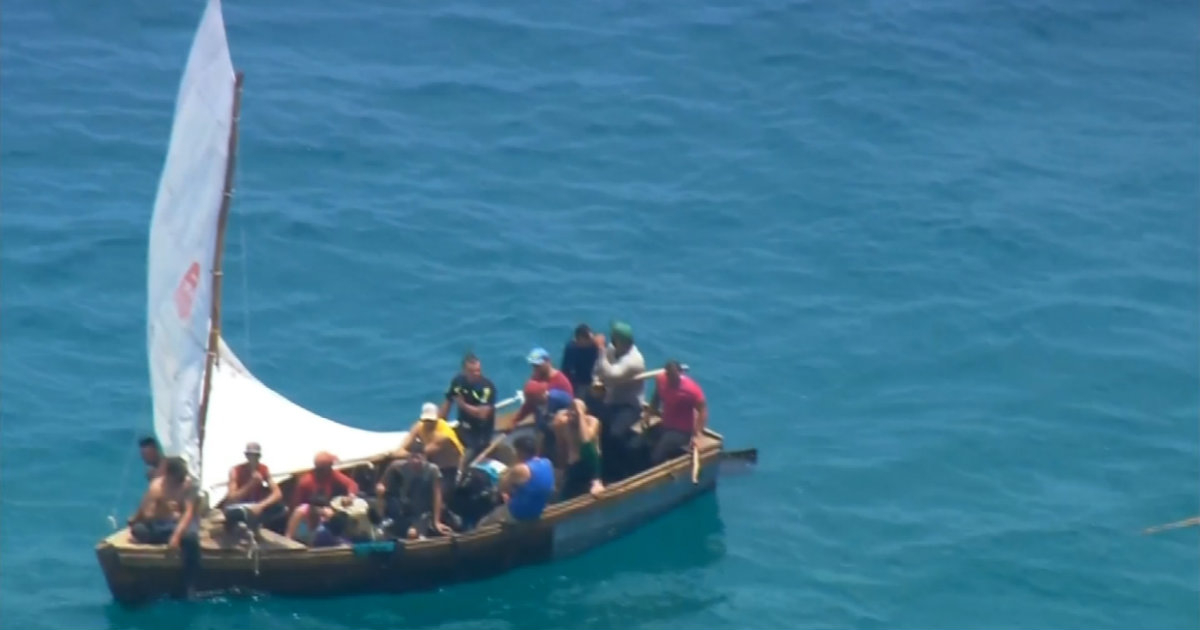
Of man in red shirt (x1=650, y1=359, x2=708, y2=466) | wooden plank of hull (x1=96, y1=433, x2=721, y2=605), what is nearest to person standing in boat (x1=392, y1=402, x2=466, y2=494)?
wooden plank of hull (x1=96, y1=433, x2=721, y2=605)

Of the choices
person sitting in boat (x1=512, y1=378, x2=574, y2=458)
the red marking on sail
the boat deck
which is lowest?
the boat deck

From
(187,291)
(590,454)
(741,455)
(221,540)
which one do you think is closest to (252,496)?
(221,540)

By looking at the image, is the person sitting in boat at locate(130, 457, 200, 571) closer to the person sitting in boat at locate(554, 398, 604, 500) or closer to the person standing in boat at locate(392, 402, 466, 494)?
the person standing in boat at locate(392, 402, 466, 494)

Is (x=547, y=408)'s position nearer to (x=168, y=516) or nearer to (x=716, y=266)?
(x=168, y=516)

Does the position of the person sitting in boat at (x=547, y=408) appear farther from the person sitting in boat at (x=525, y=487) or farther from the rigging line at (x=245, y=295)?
the rigging line at (x=245, y=295)

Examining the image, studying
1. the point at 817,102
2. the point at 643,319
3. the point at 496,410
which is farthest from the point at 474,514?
the point at 817,102

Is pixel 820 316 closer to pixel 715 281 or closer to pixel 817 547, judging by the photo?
pixel 715 281

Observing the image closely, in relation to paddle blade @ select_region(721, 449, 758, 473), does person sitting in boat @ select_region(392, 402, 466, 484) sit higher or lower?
higher

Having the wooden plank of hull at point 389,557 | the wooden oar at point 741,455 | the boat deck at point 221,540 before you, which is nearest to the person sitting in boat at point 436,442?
the wooden plank of hull at point 389,557
